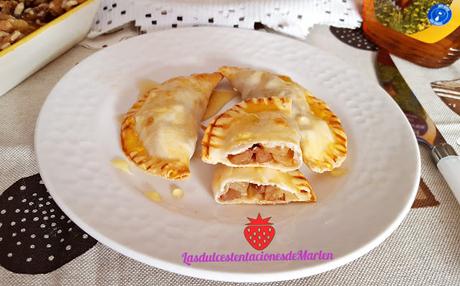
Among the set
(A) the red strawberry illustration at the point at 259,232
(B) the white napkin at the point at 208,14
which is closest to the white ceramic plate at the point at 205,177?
(A) the red strawberry illustration at the point at 259,232

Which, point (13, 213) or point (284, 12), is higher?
point (284, 12)

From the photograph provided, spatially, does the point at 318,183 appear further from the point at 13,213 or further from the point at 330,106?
the point at 13,213

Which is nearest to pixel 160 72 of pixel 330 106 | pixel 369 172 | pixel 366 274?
pixel 330 106

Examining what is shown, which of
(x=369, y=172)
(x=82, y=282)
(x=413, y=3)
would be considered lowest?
(x=82, y=282)

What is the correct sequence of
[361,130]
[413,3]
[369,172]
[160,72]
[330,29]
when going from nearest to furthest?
1. [369,172]
2. [361,130]
3. [160,72]
4. [413,3]
5. [330,29]

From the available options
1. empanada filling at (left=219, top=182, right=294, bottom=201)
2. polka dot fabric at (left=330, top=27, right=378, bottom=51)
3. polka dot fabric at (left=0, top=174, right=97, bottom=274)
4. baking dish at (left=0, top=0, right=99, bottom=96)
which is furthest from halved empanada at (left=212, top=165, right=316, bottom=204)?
polka dot fabric at (left=330, top=27, right=378, bottom=51)

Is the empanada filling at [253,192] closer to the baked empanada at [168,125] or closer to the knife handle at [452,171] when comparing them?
the baked empanada at [168,125]
